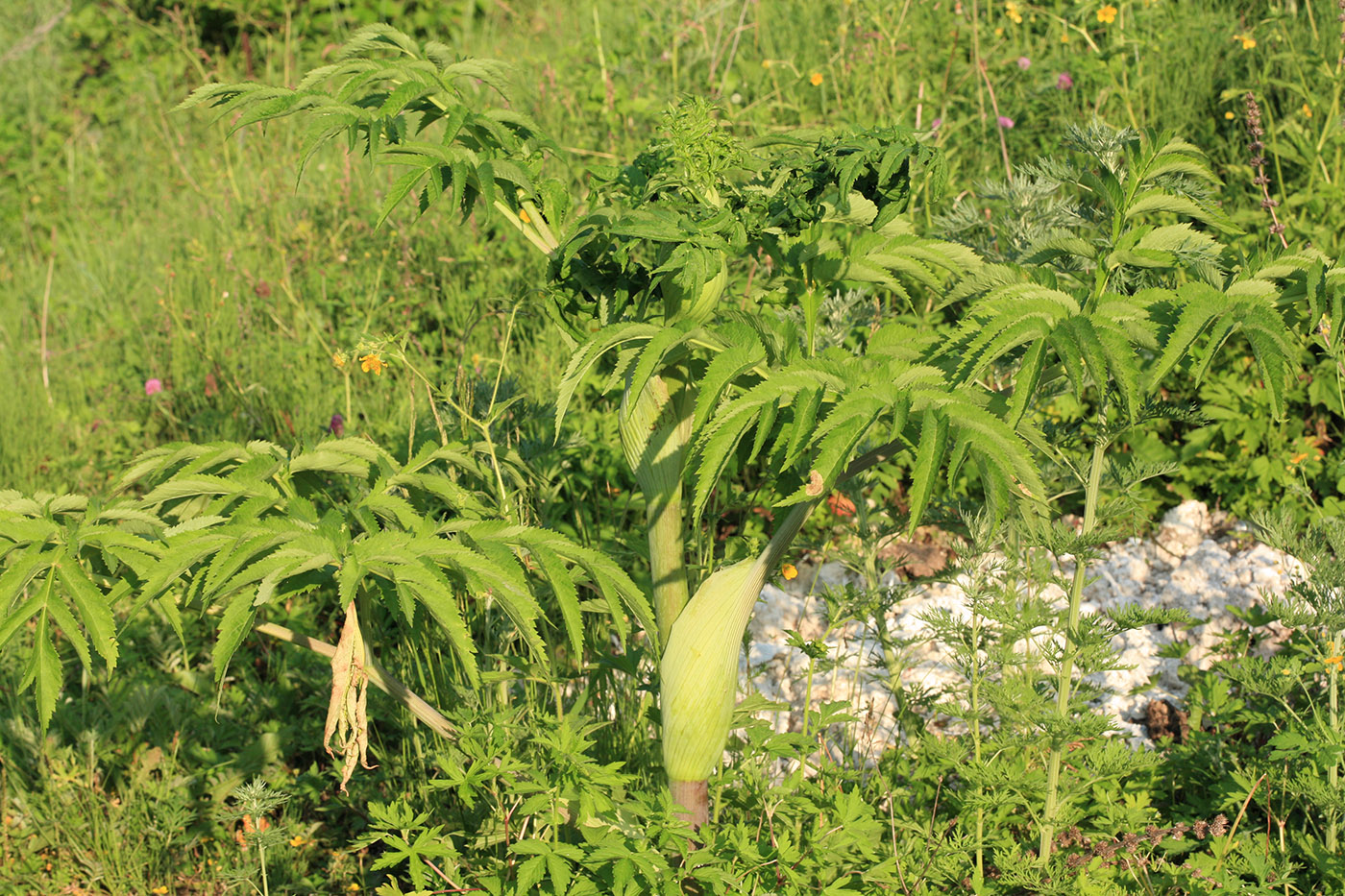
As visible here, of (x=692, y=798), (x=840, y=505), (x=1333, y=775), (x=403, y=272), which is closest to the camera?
(x=692, y=798)

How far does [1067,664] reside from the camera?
7.43 feet

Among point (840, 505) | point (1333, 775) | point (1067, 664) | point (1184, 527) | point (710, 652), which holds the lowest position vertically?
point (1184, 527)

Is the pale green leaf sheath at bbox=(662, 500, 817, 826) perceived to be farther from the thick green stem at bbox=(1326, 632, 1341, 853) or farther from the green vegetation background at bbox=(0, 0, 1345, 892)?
the thick green stem at bbox=(1326, 632, 1341, 853)

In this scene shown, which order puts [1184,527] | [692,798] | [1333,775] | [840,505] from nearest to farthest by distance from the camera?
1. [692,798]
2. [1333,775]
3. [840,505]
4. [1184,527]

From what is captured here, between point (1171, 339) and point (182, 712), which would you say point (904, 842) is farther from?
point (182, 712)

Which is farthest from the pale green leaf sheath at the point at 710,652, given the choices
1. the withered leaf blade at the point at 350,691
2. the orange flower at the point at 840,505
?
the orange flower at the point at 840,505

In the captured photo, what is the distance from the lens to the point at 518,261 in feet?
14.7

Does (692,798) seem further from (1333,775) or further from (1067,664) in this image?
(1333,775)

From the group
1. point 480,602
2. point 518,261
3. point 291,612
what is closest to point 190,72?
point 518,261

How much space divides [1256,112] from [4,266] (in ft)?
21.2

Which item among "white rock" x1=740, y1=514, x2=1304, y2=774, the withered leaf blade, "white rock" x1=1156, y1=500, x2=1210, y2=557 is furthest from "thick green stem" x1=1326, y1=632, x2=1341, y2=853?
the withered leaf blade

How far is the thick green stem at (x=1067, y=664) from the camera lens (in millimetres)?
2203

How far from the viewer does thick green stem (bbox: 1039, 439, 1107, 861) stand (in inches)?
86.7

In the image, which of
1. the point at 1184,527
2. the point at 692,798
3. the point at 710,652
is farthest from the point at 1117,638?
the point at 710,652
